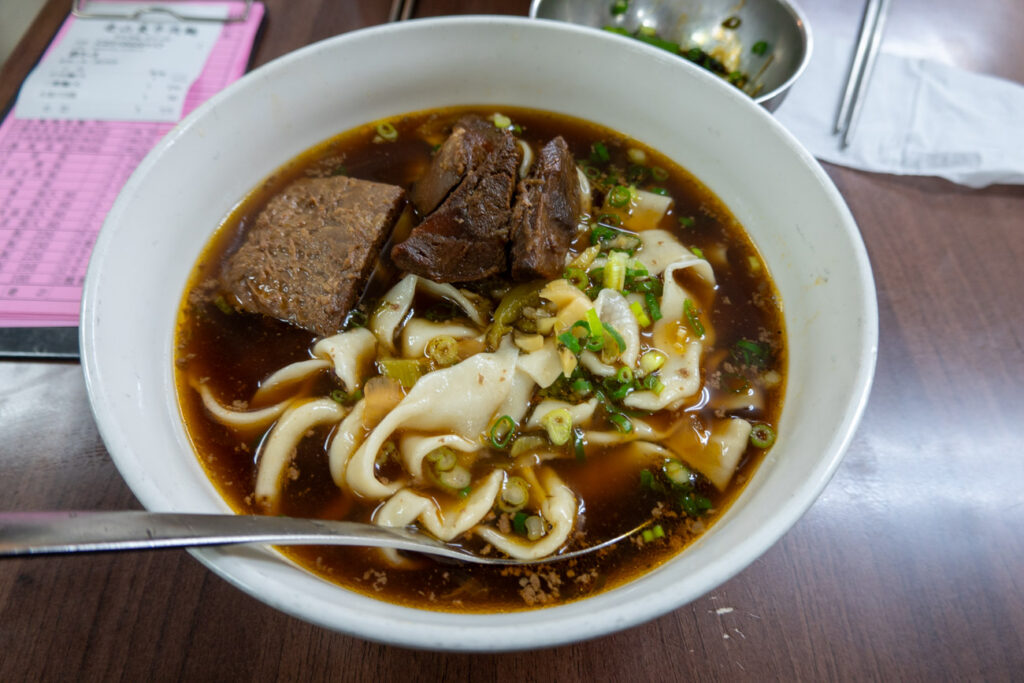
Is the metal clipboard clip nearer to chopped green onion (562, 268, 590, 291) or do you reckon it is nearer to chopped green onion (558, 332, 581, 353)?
chopped green onion (562, 268, 590, 291)

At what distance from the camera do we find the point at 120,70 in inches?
122

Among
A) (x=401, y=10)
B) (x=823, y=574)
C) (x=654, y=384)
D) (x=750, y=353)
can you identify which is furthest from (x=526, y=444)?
(x=401, y=10)

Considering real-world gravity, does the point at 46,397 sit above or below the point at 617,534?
below

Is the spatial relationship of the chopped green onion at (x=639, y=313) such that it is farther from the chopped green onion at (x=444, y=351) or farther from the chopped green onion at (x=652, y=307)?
the chopped green onion at (x=444, y=351)

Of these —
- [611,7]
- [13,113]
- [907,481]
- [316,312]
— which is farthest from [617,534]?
[13,113]

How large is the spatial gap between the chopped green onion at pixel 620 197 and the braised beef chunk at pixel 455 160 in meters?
0.49

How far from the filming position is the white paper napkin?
2.75 meters

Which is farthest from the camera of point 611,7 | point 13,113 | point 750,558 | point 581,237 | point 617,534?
point 611,7

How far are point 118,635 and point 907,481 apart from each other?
251 centimetres

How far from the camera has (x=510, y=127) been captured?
103 inches

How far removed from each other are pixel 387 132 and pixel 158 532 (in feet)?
6.29

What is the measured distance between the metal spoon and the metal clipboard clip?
10.0 ft

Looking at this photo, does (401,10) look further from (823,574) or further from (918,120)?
(823,574)

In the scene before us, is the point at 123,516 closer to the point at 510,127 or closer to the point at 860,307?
the point at 860,307
